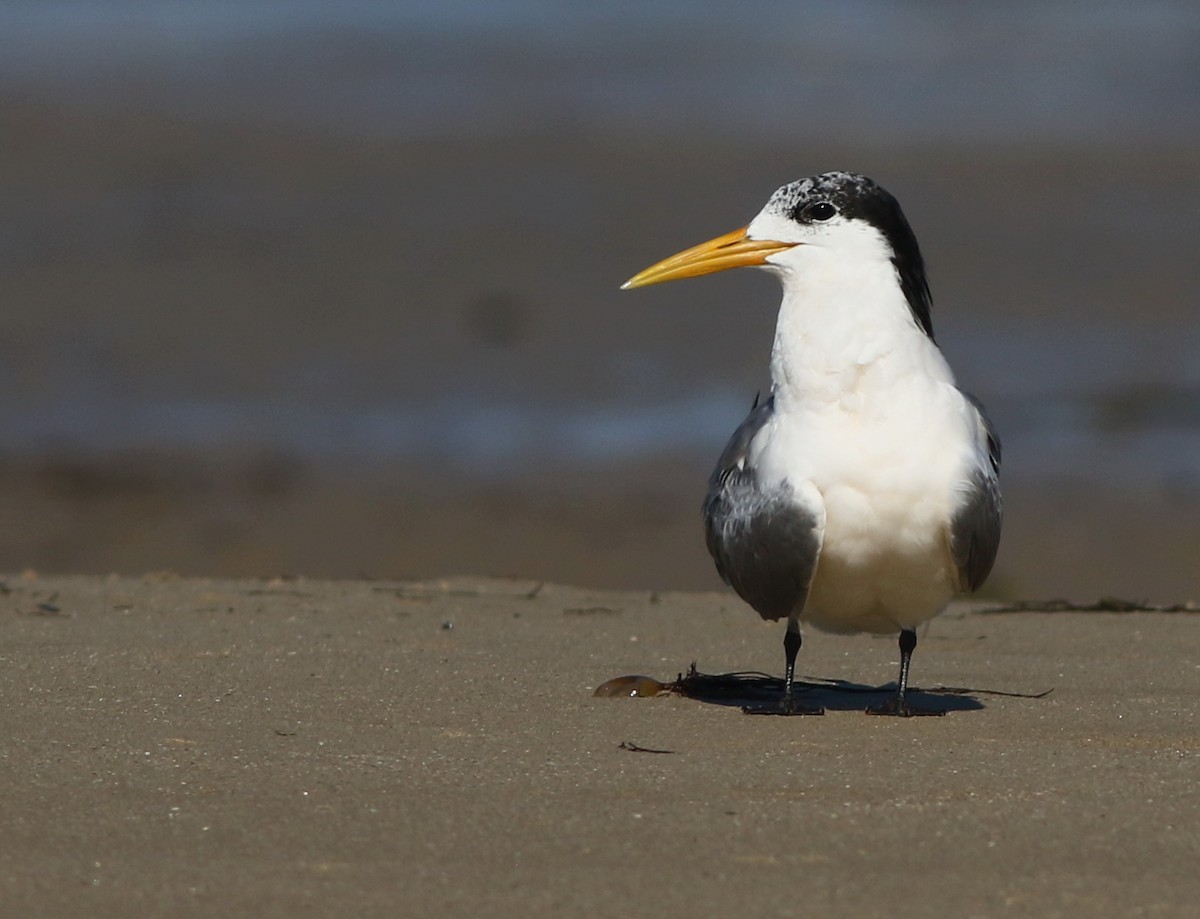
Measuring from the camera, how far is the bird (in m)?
4.93

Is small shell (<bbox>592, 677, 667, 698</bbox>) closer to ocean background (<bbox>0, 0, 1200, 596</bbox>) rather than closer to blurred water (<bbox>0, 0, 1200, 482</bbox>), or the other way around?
ocean background (<bbox>0, 0, 1200, 596</bbox>)

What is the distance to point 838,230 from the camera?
5.18m

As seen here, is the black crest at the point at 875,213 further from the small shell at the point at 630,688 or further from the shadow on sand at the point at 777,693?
the small shell at the point at 630,688

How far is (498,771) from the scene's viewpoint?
13.7 feet

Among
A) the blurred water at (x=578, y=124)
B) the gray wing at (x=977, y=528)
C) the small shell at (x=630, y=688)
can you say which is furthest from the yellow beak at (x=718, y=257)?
the blurred water at (x=578, y=124)

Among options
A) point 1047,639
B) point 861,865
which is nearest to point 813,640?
point 1047,639

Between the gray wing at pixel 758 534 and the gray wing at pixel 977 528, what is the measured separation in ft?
1.07

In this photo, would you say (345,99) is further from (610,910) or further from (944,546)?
(610,910)

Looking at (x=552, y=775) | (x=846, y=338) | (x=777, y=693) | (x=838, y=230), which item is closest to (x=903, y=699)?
(x=777, y=693)

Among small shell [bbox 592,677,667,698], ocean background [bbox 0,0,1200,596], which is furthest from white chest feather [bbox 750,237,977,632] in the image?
ocean background [bbox 0,0,1200,596]

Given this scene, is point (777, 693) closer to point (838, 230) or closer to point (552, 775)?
point (838, 230)

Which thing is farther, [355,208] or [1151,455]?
[355,208]

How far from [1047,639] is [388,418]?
6.56 m

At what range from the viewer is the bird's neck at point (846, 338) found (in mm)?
5012
